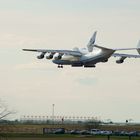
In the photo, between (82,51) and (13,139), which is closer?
→ (13,139)

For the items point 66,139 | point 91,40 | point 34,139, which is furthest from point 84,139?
point 91,40

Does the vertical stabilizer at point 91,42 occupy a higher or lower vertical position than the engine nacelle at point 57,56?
higher

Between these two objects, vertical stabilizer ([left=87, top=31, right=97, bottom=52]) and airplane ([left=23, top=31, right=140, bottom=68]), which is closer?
airplane ([left=23, top=31, right=140, bottom=68])

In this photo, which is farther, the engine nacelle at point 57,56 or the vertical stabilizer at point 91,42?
the vertical stabilizer at point 91,42

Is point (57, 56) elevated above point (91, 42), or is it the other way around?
point (91, 42)

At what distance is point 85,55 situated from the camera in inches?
5541

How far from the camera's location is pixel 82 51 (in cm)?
14400

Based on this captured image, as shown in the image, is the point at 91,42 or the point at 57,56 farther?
the point at 91,42

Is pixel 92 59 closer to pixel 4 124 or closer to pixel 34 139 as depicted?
pixel 4 124

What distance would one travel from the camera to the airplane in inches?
5359

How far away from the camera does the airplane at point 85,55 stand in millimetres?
136125

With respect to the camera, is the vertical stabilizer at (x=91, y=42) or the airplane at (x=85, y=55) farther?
the vertical stabilizer at (x=91, y=42)

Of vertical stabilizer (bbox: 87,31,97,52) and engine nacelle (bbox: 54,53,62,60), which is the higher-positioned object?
vertical stabilizer (bbox: 87,31,97,52)

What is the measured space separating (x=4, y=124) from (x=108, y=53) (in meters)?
24.3
